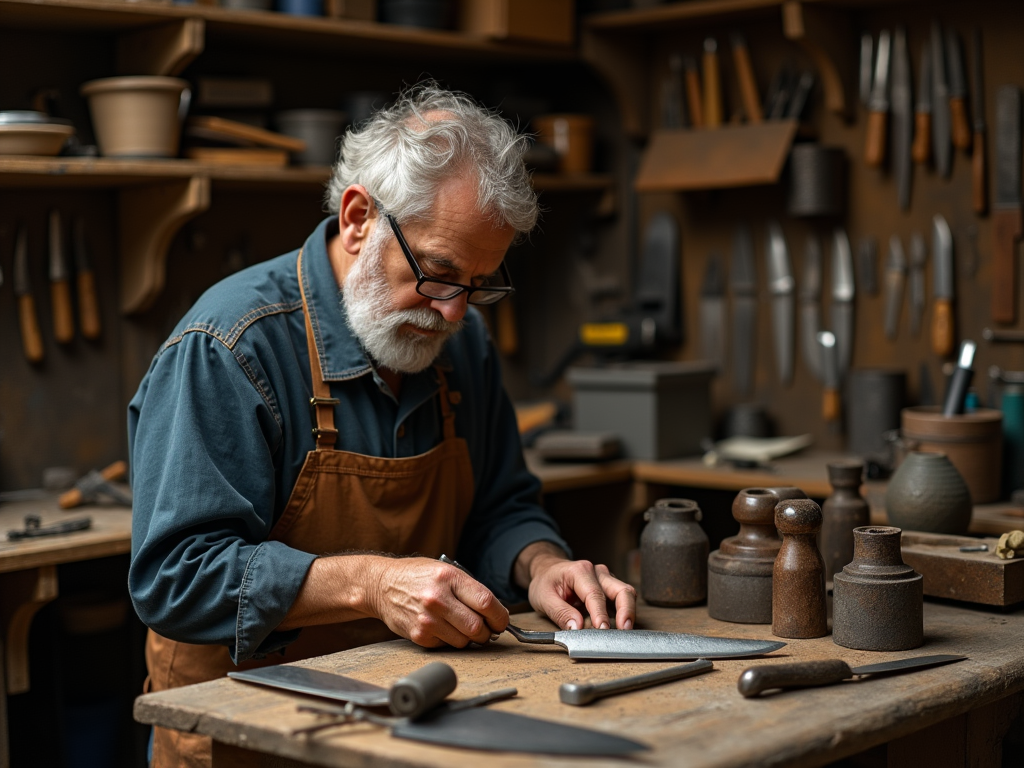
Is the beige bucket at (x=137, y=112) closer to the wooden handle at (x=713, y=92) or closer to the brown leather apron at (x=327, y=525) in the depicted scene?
the brown leather apron at (x=327, y=525)

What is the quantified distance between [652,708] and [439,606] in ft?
1.25

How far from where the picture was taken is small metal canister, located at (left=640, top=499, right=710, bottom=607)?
7.13 ft

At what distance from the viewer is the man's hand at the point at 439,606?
1.82 meters

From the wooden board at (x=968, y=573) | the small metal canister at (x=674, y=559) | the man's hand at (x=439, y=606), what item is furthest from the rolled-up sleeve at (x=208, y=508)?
the wooden board at (x=968, y=573)

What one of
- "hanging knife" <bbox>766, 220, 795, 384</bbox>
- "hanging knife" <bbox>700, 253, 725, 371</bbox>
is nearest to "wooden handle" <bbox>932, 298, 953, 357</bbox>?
"hanging knife" <bbox>766, 220, 795, 384</bbox>

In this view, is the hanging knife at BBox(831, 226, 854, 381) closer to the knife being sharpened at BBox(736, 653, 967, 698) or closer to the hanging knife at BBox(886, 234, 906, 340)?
the hanging knife at BBox(886, 234, 906, 340)

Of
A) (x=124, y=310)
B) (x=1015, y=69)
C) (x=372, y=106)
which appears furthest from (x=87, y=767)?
(x=1015, y=69)

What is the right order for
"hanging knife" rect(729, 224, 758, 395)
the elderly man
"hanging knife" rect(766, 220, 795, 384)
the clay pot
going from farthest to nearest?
1. "hanging knife" rect(729, 224, 758, 395)
2. "hanging knife" rect(766, 220, 795, 384)
3. the clay pot
4. the elderly man

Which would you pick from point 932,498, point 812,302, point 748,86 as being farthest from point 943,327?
point 932,498

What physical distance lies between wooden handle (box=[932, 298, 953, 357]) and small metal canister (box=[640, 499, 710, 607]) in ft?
6.09

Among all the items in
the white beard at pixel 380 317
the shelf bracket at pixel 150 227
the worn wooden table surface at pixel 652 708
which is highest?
the shelf bracket at pixel 150 227

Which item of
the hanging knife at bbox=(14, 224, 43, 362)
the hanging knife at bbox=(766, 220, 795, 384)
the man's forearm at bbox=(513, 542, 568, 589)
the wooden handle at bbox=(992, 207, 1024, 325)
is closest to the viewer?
the man's forearm at bbox=(513, 542, 568, 589)

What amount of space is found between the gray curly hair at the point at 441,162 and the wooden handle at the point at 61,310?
5.03 feet

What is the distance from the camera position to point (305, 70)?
402cm
